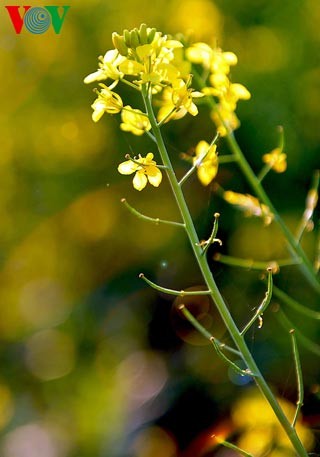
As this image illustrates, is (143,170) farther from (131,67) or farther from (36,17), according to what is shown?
(36,17)

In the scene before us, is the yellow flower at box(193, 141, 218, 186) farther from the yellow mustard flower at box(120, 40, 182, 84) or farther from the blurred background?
the blurred background

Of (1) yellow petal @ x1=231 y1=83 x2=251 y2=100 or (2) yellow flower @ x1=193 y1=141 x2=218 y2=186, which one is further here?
(1) yellow petal @ x1=231 y1=83 x2=251 y2=100

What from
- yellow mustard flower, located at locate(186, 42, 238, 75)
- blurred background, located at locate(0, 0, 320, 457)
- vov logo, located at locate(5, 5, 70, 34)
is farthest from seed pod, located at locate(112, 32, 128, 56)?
blurred background, located at locate(0, 0, 320, 457)

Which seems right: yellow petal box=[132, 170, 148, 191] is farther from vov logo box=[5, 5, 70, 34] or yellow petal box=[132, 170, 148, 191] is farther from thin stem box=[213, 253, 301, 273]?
vov logo box=[5, 5, 70, 34]

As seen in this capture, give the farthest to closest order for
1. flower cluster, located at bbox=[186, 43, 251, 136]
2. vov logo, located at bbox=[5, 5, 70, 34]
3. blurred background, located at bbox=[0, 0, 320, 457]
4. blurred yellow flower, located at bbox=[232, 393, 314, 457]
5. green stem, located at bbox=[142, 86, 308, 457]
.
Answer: blurred background, located at bbox=[0, 0, 320, 457]
vov logo, located at bbox=[5, 5, 70, 34]
blurred yellow flower, located at bbox=[232, 393, 314, 457]
flower cluster, located at bbox=[186, 43, 251, 136]
green stem, located at bbox=[142, 86, 308, 457]

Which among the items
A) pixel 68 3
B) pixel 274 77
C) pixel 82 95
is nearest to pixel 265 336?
pixel 274 77

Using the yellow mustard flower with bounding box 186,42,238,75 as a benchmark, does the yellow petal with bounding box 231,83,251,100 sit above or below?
below

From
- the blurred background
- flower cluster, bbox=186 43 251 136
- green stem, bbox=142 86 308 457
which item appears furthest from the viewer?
the blurred background

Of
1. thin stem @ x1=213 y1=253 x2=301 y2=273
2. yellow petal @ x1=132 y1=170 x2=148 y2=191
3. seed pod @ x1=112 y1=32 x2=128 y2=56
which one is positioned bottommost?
thin stem @ x1=213 y1=253 x2=301 y2=273

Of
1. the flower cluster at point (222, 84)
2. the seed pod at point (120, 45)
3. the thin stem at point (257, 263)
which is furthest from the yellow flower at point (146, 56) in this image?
the thin stem at point (257, 263)
